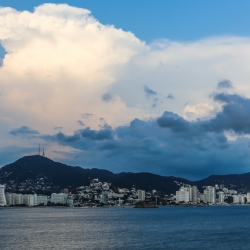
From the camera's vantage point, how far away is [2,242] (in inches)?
2313

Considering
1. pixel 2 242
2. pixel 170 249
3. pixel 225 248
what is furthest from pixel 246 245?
pixel 2 242

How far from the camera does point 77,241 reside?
59.7 metres

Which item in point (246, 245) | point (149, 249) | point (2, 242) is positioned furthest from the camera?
point (2, 242)

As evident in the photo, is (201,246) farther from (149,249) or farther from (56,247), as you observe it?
(56,247)

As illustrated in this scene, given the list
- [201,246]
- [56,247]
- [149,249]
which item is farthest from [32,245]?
[201,246]

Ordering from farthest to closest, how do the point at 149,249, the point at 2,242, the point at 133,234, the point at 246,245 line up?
1. the point at 133,234
2. the point at 2,242
3. the point at 246,245
4. the point at 149,249

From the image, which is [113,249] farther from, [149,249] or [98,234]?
[98,234]

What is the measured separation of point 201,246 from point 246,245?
19.0ft

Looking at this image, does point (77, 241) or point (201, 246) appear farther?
point (77, 241)

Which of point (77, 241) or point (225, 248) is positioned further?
point (77, 241)

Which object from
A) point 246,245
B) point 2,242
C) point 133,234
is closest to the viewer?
point 246,245

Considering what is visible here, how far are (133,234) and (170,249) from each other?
18852mm

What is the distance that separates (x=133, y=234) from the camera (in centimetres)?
6906

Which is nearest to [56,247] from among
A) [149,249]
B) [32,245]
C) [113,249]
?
[32,245]
